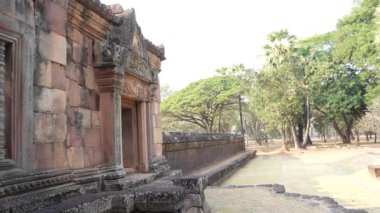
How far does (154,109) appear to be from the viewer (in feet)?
21.3

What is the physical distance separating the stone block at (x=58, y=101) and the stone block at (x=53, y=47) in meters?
0.30

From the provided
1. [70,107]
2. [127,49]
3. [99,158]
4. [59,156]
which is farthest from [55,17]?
[99,158]

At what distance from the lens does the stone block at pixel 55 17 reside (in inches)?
127

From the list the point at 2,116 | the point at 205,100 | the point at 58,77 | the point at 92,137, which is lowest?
the point at 92,137

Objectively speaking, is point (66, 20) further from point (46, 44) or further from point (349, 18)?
point (349, 18)

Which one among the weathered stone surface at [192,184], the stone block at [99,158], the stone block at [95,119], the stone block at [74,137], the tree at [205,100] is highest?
the tree at [205,100]

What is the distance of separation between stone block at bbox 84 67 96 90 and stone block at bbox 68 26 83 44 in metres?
0.35

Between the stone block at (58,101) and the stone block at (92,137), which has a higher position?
the stone block at (58,101)

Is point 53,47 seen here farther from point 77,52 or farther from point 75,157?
point 75,157

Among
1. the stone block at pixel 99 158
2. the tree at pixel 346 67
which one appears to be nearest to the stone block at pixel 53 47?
the stone block at pixel 99 158

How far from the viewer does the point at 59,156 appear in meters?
3.21

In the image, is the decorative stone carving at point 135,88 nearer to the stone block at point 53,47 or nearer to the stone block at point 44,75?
the stone block at point 53,47

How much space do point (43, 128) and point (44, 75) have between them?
0.47 meters

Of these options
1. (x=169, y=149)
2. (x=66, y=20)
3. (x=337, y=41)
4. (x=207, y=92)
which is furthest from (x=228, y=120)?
(x=66, y=20)
